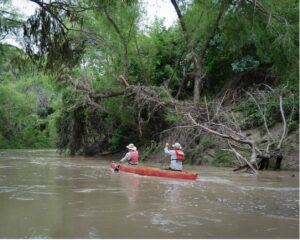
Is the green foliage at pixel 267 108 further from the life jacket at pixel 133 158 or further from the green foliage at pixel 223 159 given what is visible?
the life jacket at pixel 133 158

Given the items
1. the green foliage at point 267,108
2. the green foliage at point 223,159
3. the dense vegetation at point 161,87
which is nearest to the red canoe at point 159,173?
the dense vegetation at point 161,87

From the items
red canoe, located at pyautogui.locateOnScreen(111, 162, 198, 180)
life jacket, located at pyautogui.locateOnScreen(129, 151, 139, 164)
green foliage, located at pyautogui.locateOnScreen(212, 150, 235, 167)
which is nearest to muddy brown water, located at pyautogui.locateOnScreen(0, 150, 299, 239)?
red canoe, located at pyautogui.locateOnScreen(111, 162, 198, 180)

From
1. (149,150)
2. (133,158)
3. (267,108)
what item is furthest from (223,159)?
(149,150)

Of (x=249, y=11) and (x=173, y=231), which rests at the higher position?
(x=249, y=11)

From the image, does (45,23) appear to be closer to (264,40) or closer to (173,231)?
(264,40)

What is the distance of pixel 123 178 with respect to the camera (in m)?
15.0

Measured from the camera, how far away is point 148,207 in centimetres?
913

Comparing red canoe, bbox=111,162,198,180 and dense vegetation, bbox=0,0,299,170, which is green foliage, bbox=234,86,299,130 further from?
red canoe, bbox=111,162,198,180

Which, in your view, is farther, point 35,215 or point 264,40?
point 35,215

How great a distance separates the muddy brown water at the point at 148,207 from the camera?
22.7 feet

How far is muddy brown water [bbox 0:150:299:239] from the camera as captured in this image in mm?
6908

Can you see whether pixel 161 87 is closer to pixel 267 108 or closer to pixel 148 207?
pixel 267 108

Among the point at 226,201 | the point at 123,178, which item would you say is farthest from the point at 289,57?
the point at 123,178

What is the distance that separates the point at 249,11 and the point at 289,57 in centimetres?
88
